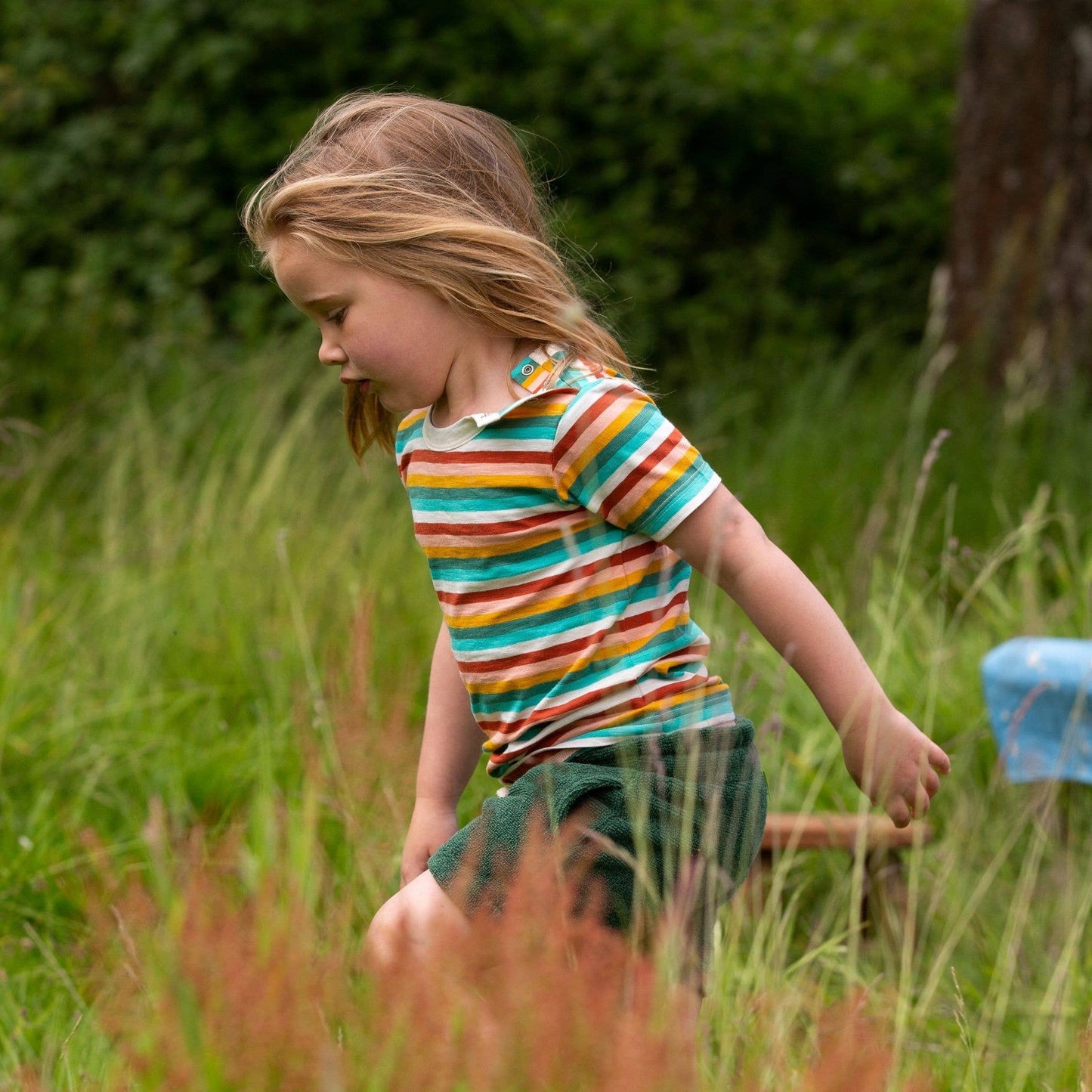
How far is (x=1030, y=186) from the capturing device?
18.5 ft

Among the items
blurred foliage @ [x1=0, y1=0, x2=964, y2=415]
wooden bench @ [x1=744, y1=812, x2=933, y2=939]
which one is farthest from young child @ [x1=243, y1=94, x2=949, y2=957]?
blurred foliage @ [x1=0, y1=0, x2=964, y2=415]

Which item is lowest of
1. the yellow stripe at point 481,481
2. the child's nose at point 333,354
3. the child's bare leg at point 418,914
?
the child's bare leg at point 418,914

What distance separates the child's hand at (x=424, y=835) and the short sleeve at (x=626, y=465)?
21.9 inches

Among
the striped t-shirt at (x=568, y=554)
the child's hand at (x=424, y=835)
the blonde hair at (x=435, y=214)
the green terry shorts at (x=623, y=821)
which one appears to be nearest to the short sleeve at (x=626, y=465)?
the striped t-shirt at (x=568, y=554)

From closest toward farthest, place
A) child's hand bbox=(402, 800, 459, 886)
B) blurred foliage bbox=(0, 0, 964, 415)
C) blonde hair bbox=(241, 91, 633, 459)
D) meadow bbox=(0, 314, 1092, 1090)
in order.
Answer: meadow bbox=(0, 314, 1092, 1090) → blonde hair bbox=(241, 91, 633, 459) → child's hand bbox=(402, 800, 459, 886) → blurred foliage bbox=(0, 0, 964, 415)

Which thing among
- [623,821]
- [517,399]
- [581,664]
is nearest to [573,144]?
[517,399]

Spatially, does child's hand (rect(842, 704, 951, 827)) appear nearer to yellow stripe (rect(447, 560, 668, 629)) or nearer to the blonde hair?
yellow stripe (rect(447, 560, 668, 629))

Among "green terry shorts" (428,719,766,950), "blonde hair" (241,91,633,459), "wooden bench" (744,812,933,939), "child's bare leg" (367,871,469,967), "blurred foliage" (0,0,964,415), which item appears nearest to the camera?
"child's bare leg" (367,871,469,967)

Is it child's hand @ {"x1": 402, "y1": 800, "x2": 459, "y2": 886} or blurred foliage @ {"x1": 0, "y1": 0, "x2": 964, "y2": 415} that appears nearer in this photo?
child's hand @ {"x1": 402, "y1": 800, "x2": 459, "y2": 886}

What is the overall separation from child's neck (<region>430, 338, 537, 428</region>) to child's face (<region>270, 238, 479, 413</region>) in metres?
0.01

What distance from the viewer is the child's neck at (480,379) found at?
1740mm

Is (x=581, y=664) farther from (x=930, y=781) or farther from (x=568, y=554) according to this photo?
(x=930, y=781)

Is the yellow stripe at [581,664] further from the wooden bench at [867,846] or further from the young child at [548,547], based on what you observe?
the wooden bench at [867,846]

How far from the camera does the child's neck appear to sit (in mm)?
1740
